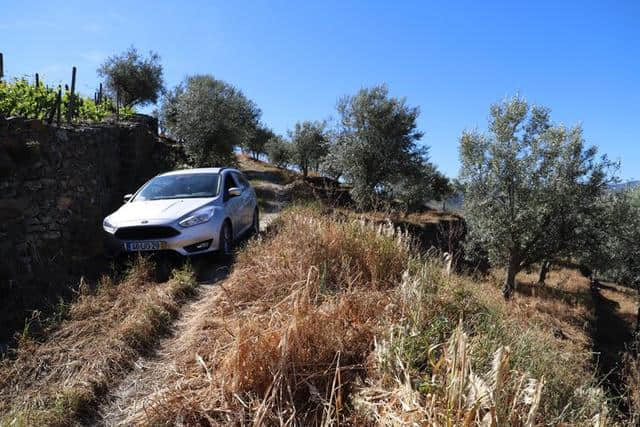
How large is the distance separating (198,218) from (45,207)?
105 inches

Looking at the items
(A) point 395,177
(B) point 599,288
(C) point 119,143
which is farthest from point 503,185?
(B) point 599,288

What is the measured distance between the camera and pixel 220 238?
696 cm

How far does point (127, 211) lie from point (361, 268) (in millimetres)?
4589

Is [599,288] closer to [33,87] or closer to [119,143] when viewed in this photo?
[119,143]

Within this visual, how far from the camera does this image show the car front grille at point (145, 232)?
6355 mm

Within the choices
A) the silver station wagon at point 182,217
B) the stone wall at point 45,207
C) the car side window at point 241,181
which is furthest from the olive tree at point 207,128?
the silver station wagon at point 182,217

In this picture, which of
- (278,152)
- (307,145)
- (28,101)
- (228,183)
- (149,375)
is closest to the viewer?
(149,375)

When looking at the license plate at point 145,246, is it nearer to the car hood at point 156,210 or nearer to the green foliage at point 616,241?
the car hood at point 156,210

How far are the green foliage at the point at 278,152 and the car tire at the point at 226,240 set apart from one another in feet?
119

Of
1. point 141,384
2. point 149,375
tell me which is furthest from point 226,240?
point 141,384

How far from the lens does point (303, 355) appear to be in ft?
10.0

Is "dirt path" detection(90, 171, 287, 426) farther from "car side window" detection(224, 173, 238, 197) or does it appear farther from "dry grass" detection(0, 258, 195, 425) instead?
"car side window" detection(224, 173, 238, 197)

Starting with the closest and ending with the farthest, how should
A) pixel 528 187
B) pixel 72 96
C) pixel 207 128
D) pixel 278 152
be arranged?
1. pixel 72 96
2. pixel 528 187
3. pixel 207 128
4. pixel 278 152

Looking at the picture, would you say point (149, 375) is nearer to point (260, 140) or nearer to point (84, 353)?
point (84, 353)
